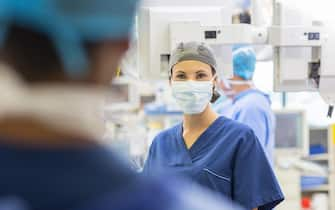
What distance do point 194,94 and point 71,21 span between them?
1551mm

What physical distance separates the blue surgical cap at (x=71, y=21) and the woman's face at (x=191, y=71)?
151 centimetres

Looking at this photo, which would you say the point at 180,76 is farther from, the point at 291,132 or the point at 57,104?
the point at 291,132

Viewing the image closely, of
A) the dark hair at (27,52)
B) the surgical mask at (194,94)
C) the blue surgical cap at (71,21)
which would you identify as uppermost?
the blue surgical cap at (71,21)

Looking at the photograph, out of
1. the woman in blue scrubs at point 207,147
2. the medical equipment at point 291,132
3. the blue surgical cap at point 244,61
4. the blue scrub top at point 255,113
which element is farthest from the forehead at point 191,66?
the medical equipment at point 291,132

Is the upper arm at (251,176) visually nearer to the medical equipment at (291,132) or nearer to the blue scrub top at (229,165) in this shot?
the blue scrub top at (229,165)

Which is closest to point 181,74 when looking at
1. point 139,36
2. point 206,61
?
point 206,61

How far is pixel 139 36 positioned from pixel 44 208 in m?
1.82

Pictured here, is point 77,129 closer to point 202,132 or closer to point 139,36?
point 202,132

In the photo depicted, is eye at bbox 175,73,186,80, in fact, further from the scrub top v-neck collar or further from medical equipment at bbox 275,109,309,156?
medical equipment at bbox 275,109,309,156

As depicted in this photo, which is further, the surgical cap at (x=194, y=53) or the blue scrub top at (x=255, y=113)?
the blue scrub top at (x=255, y=113)

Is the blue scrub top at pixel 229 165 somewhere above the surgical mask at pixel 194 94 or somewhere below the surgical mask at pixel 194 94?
below

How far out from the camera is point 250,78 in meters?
3.06

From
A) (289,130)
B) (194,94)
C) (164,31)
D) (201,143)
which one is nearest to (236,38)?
(164,31)

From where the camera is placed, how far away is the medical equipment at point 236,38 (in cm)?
233
